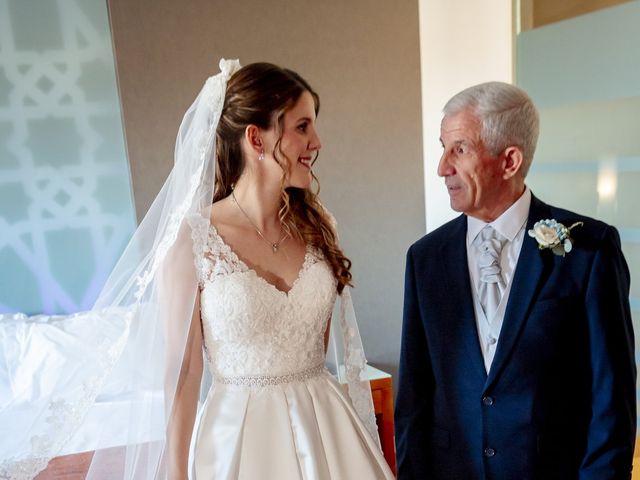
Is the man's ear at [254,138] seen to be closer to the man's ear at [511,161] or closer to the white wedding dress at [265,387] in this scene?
the white wedding dress at [265,387]

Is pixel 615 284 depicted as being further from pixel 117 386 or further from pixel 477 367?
pixel 117 386

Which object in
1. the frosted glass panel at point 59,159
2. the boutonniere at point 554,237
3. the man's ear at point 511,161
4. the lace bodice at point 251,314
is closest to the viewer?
the boutonniere at point 554,237

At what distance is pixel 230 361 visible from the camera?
1654 mm

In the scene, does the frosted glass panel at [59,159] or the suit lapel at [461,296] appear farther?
the frosted glass panel at [59,159]

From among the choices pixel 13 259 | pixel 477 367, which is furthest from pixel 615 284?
pixel 13 259

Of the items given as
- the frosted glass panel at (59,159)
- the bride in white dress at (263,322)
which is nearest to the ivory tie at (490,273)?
the bride in white dress at (263,322)

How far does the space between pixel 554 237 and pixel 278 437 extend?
89 centimetres

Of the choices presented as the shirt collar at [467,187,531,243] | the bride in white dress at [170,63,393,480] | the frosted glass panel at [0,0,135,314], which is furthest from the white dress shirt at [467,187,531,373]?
the frosted glass panel at [0,0,135,314]

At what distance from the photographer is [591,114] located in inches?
121

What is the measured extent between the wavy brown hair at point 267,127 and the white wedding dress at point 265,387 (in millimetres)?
156

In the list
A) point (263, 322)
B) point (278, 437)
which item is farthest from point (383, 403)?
point (263, 322)

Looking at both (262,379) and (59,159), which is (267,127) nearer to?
(262,379)

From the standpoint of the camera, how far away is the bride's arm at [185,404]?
1.55 meters

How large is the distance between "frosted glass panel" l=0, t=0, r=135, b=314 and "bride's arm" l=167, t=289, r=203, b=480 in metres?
1.79
